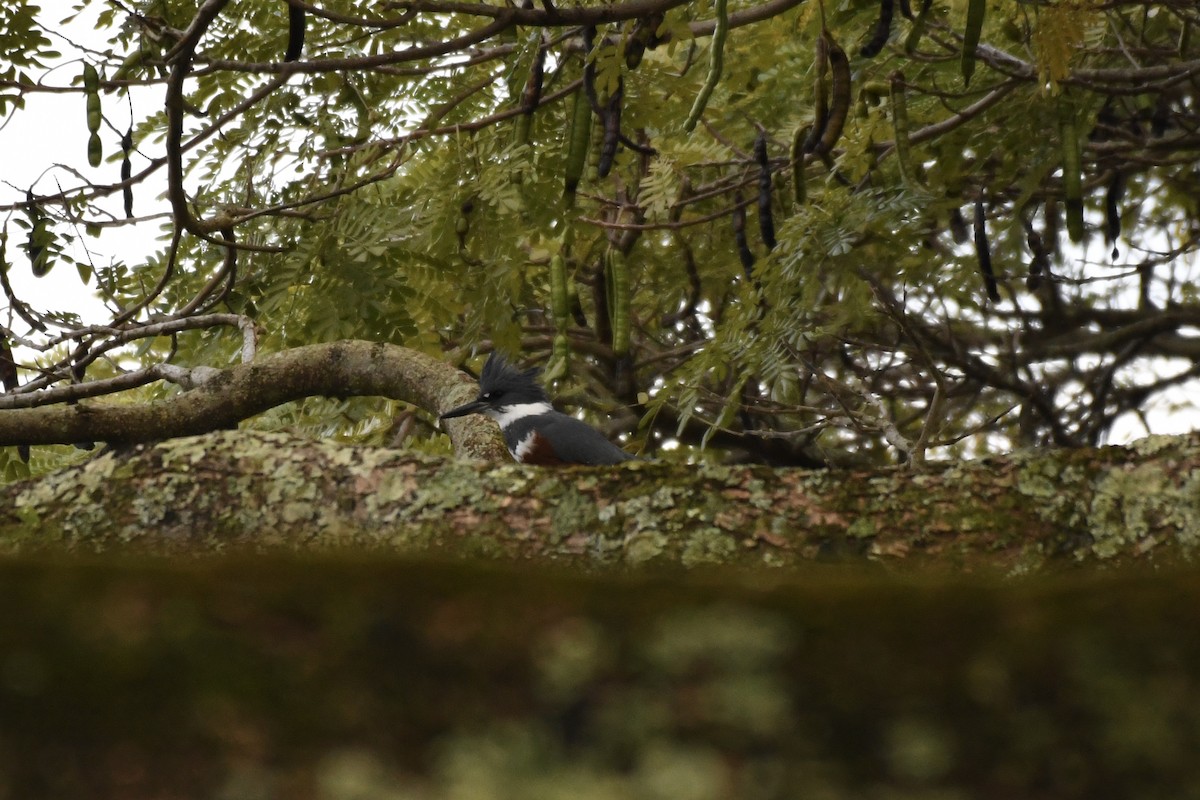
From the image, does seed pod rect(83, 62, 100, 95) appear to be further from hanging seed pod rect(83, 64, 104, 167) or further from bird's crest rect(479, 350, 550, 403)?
bird's crest rect(479, 350, 550, 403)

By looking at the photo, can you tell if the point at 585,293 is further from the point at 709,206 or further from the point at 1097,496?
the point at 1097,496

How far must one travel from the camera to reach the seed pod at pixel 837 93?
14.7 ft

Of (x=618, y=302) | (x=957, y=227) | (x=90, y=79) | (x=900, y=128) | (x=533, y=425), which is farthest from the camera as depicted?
(x=957, y=227)

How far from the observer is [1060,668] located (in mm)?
1503

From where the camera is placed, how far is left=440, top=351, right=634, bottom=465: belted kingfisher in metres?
6.16

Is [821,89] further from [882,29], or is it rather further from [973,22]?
[973,22]

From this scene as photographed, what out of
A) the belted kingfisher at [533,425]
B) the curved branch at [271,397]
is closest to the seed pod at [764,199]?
the curved branch at [271,397]

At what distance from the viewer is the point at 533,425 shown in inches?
250

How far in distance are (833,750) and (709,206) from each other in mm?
6145

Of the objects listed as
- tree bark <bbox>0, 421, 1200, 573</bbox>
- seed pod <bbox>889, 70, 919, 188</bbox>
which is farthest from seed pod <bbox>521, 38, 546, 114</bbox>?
tree bark <bbox>0, 421, 1200, 573</bbox>

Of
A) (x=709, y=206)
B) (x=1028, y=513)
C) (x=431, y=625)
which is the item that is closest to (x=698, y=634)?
(x=431, y=625)

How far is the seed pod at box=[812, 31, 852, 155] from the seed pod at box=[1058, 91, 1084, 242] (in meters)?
0.87

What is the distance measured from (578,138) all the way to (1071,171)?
1.79 meters

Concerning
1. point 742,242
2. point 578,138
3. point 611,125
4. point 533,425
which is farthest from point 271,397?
point 742,242
